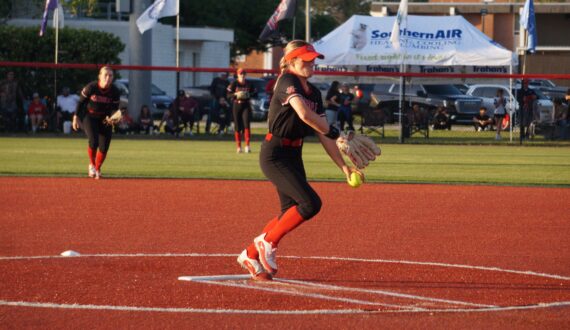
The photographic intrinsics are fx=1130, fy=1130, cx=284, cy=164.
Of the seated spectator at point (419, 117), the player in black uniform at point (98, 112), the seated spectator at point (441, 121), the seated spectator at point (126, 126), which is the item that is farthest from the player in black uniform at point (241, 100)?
the seated spectator at point (441, 121)

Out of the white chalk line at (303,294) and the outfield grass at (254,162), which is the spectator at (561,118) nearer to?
the outfield grass at (254,162)

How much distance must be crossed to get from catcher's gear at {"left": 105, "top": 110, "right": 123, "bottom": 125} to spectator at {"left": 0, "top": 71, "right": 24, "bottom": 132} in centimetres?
1443

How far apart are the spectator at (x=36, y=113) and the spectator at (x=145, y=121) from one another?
293cm

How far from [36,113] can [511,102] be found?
13.9 metres

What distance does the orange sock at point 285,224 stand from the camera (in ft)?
30.3

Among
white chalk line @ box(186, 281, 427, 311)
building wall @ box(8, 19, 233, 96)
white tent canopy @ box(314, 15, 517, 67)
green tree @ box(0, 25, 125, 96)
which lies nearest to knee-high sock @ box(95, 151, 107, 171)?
white chalk line @ box(186, 281, 427, 311)

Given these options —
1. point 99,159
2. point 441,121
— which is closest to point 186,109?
point 441,121

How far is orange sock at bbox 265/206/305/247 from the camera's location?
923cm

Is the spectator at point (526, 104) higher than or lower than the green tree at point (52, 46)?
lower

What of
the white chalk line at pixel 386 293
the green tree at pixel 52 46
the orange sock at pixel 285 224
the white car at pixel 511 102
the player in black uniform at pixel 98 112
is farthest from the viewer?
the green tree at pixel 52 46

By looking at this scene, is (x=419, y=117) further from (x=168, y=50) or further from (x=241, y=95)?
(x=168, y=50)

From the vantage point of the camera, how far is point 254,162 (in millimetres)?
23562

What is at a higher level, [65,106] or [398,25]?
[398,25]

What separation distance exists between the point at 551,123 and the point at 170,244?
23.4m
